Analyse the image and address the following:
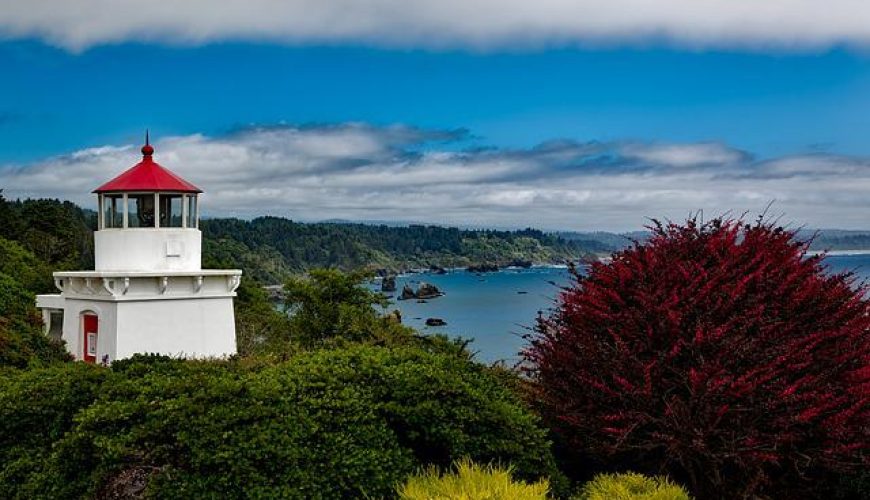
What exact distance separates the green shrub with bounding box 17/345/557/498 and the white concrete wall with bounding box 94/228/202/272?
6.16 m

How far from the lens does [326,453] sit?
6.68 meters

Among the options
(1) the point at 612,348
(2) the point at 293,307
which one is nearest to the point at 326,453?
(1) the point at 612,348

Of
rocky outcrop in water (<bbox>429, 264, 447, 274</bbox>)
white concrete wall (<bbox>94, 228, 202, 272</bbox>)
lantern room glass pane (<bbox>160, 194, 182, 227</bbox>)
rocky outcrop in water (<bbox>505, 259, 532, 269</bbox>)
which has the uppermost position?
lantern room glass pane (<bbox>160, 194, 182, 227</bbox>)

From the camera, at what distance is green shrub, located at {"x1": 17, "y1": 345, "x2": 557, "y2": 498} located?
645 centimetres

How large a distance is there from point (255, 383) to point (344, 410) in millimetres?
921

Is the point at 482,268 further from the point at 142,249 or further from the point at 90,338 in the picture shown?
the point at 142,249

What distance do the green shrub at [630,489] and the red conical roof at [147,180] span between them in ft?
30.6

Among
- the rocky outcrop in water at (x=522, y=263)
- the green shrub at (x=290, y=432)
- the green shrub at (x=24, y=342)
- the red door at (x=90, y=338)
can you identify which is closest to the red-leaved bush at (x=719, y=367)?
the green shrub at (x=290, y=432)

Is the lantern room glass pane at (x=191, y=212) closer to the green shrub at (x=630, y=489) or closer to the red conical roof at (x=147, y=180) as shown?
the red conical roof at (x=147, y=180)

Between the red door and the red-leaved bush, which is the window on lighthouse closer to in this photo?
the red door

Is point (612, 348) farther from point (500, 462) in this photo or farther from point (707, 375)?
point (500, 462)

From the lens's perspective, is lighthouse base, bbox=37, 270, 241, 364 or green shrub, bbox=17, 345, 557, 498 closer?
green shrub, bbox=17, 345, 557, 498

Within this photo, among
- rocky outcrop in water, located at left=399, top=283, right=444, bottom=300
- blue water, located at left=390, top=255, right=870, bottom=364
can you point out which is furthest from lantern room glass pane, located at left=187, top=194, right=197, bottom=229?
rocky outcrop in water, located at left=399, top=283, right=444, bottom=300

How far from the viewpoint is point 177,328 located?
14.2 metres
